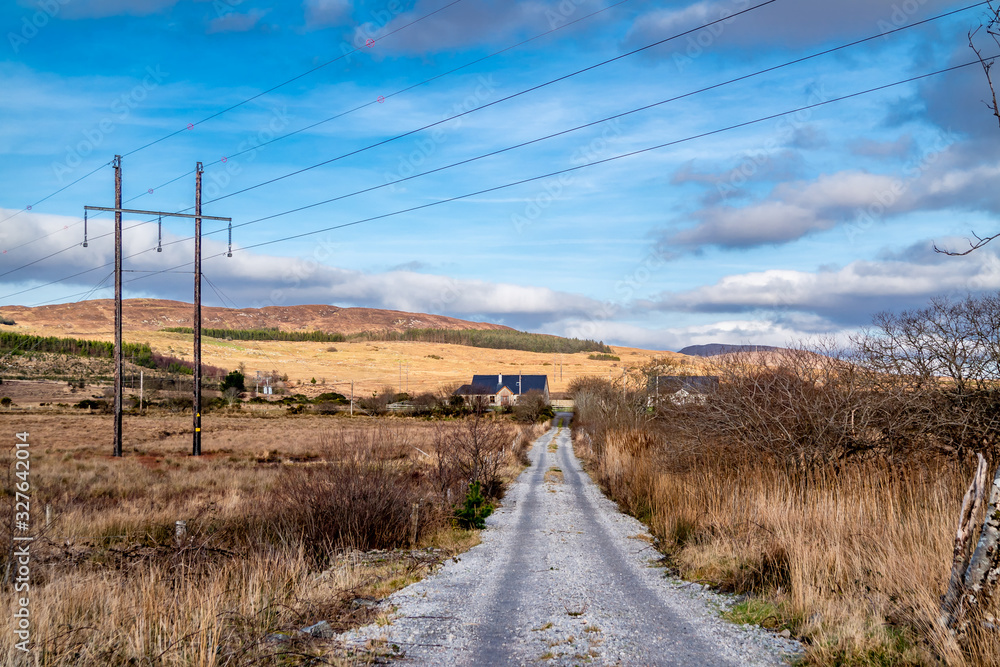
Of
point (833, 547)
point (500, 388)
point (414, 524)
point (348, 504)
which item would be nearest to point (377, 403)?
point (500, 388)

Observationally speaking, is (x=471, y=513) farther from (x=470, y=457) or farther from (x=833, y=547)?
(x=833, y=547)

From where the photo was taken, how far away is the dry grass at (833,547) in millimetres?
5816

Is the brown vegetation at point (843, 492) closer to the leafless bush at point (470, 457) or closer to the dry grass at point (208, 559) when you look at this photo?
the dry grass at point (208, 559)

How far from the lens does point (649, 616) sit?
25.4ft

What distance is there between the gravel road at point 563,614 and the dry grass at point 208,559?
0.66 metres

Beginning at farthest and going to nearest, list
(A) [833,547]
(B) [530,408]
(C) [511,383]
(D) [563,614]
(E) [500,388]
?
(C) [511,383]
(E) [500,388]
(B) [530,408]
(A) [833,547]
(D) [563,614]

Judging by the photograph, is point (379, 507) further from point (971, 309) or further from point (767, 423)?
point (971, 309)

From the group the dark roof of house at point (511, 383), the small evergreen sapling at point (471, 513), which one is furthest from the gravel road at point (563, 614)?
the dark roof of house at point (511, 383)

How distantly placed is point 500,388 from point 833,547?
96516 millimetres

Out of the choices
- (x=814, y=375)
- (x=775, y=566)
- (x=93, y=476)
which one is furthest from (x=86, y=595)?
(x=93, y=476)

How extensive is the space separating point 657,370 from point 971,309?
102ft

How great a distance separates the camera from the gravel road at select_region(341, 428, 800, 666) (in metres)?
6.31

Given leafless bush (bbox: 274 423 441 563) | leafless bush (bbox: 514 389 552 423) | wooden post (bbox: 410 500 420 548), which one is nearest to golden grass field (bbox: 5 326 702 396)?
leafless bush (bbox: 514 389 552 423)

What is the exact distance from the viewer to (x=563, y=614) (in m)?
7.81
